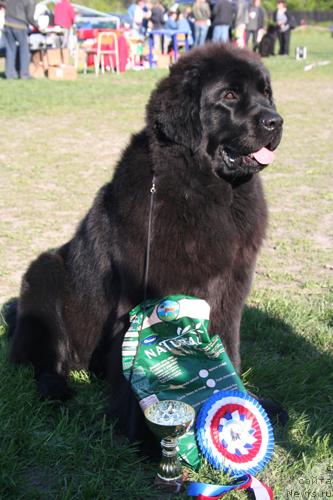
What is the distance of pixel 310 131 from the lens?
Answer: 10352 mm

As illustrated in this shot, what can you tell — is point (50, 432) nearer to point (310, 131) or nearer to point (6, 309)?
point (6, 309)

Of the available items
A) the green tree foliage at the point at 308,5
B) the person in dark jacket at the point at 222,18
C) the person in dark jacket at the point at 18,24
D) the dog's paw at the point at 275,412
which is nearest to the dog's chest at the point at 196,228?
the dog's paw at the point at 275,412

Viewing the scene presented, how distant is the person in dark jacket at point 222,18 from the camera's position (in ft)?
66.5

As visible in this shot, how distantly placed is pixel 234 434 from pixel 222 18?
19779 millimetres

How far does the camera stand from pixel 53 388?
114 inches

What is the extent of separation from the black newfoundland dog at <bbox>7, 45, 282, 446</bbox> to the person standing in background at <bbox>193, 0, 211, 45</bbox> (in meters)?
18.8

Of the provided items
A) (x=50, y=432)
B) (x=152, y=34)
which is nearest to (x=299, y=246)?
(x=50, y=432)

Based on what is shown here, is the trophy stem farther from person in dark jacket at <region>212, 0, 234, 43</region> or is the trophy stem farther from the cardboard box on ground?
person in dark jacket at <region>212, 0, 234, 43</region>

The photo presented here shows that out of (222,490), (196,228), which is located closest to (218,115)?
(196,228)

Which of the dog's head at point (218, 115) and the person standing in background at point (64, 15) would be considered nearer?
the dog's head at point (218, 115)

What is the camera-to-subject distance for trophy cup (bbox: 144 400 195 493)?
85.5 inches

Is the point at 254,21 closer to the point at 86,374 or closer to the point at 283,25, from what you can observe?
the point at 283,25

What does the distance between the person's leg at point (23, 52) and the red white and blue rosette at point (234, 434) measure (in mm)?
14715

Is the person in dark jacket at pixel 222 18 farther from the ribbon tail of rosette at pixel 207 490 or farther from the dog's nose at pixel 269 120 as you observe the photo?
the ribbon tail of rosette at pixel 207 490
